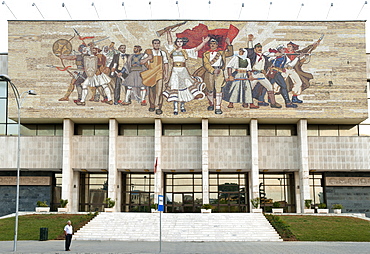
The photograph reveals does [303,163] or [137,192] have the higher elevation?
[303,163]

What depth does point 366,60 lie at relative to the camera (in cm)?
4847

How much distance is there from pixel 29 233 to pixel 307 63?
2941 centimetres

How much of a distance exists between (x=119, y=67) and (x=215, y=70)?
9.31 metres

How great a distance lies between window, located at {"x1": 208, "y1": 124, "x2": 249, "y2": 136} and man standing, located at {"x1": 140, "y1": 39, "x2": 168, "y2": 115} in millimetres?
6375

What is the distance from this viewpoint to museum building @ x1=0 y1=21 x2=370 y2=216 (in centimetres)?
4594

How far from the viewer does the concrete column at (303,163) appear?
45344 mm

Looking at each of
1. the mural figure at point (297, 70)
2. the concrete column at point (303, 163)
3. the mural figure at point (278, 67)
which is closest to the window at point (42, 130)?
the mural figure at point (278, 67)

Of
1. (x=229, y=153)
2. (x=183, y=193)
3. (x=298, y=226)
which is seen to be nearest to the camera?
(x=298, y=226)

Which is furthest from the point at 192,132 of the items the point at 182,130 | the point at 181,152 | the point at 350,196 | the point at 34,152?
the point at 350,196

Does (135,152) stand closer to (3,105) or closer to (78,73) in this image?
(78,73)

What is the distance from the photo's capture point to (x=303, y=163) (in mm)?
45844

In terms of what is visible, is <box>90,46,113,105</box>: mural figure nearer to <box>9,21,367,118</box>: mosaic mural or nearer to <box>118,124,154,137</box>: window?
<box>9,21,367,118</box>: mosaic mural

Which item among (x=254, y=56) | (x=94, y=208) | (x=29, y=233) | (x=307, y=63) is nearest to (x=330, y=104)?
(x=307, y=63)

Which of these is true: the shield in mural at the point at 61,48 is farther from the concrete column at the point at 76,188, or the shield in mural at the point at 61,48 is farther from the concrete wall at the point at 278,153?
the concrete wall at the point at 278,153
